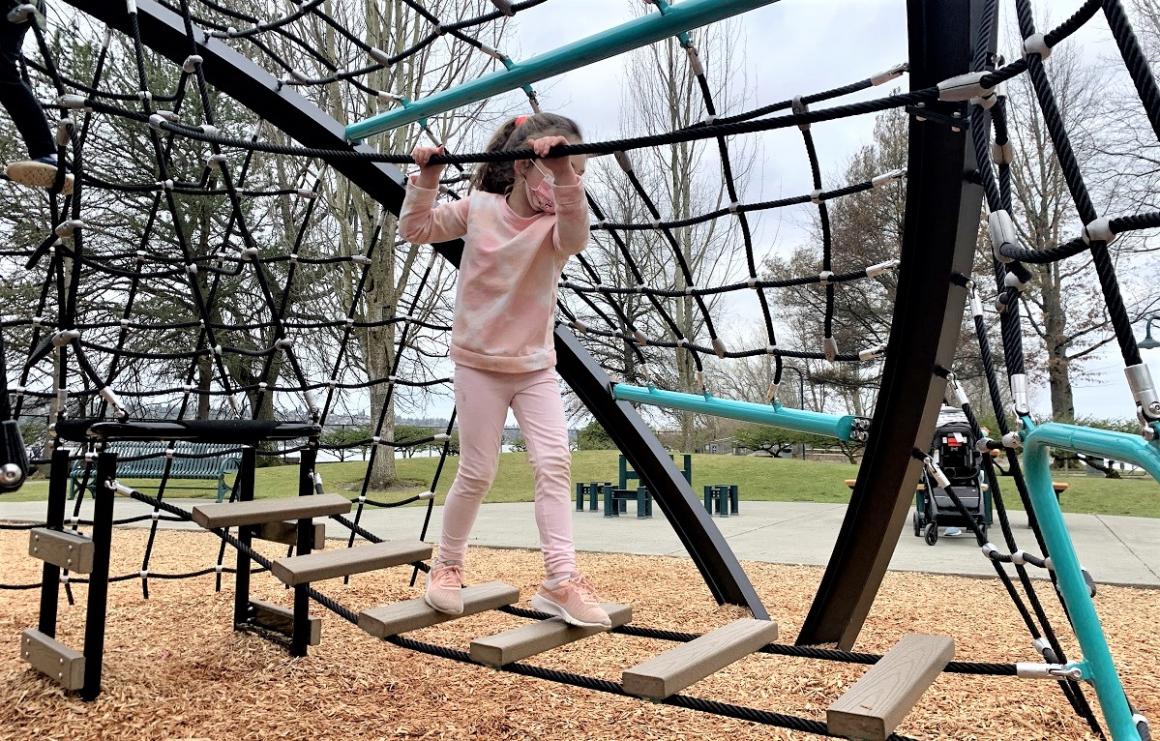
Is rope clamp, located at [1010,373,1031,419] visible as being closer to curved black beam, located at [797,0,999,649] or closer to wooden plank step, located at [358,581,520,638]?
curved black beam, located at [797,0,999,649]

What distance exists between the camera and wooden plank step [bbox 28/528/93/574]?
229 cm

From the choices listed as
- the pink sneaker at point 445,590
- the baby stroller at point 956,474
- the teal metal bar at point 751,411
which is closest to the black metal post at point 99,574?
the pink sneaker at point 445,590

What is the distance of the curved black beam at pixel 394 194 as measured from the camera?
107 inches

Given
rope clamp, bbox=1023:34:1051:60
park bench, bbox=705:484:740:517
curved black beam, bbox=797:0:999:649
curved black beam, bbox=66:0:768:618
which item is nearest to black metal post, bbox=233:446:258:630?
curved black beam, bbox=66:0:768:618

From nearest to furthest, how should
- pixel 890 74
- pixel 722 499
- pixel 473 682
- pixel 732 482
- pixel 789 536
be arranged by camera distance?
pixel 890 74
pixel 473 682
pixel 789 536
pixel 722 499
pixel 732 482

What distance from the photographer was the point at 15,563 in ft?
16.2

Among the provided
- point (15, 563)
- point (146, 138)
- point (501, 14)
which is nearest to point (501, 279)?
point (501, 14)

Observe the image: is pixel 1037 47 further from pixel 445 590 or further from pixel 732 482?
pixel 732 482

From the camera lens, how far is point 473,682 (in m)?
2.60

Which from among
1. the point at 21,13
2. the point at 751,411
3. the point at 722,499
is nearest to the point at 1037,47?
the point at 751,411

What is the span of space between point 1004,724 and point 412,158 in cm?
212

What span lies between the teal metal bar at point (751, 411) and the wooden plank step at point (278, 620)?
139cm

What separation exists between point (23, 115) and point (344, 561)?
1.26 metres

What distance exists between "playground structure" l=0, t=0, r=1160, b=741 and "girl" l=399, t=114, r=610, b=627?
0.45ft
